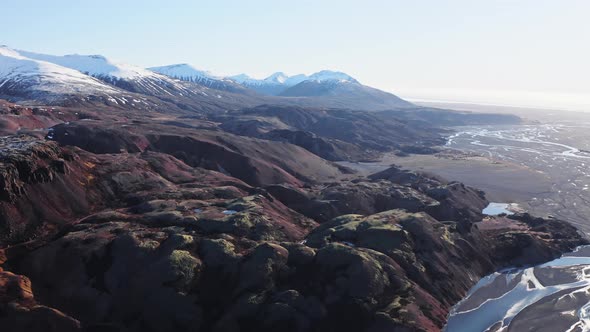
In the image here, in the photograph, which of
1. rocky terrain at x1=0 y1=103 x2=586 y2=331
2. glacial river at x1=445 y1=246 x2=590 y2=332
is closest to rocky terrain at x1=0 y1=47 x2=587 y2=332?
rocky terrain at x1=0 y1=103 x2=586 y2=331

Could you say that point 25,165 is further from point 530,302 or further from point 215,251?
point 530,302

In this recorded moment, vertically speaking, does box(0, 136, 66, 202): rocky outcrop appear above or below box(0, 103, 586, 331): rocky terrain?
above

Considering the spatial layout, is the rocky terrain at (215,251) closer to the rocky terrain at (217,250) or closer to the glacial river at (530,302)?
the rocky terrain at (217,250)

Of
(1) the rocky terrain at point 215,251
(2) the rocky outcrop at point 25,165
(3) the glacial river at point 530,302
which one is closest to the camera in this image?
(1) the rocky terrain at point 215,251

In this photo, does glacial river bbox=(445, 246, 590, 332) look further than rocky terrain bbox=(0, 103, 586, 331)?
Yes

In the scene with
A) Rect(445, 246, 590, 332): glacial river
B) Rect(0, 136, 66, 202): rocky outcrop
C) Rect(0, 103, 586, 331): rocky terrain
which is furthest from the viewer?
Rect(0, 136, 66, 202): rocky outcrop

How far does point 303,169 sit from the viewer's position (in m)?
144

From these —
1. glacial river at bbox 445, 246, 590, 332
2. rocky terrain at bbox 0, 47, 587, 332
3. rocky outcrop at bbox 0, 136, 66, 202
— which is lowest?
glacial river at bbox 445, 246, 590, 332

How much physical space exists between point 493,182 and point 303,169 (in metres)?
64.2

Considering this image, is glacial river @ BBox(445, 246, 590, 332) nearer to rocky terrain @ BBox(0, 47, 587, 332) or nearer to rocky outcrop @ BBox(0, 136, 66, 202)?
rocky terrain @ BBox(0, 47, 587, 332)

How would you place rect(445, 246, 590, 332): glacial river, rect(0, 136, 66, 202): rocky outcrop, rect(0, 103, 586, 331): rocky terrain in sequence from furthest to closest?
rect(0, 136, 66, 202): rocky outcrop, rect(445, 246, 590, 332): glacial river, rect(0, 103, 586, 331): rocky terrain

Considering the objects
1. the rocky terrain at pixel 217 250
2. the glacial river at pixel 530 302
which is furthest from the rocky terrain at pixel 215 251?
the glacial river at pixel 530 302

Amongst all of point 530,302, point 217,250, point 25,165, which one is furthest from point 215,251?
point 530,302

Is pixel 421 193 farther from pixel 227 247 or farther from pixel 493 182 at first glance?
pixel 227 247
